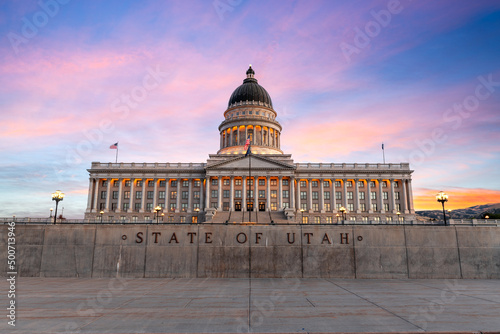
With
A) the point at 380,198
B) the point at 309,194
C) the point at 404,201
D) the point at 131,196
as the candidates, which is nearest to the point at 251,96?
the point at 309,194

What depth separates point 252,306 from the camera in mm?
9820

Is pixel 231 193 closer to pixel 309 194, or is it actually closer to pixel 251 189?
pixel 251 189

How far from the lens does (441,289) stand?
502 inches

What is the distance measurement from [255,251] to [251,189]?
65534 millimetres

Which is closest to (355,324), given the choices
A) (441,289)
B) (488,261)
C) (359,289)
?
(359,289)


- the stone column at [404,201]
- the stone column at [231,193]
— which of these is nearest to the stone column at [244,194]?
the stone column at [231,193]

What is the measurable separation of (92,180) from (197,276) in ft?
263

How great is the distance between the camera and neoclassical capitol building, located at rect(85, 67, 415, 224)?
81.8m

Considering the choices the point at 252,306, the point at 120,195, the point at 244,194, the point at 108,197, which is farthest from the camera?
the point at 108,197

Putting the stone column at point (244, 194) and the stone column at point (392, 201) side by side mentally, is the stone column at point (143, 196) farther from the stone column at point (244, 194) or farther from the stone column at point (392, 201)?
the stone column at point (392, 201)

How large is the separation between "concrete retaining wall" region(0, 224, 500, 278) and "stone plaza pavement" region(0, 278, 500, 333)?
4.38ft

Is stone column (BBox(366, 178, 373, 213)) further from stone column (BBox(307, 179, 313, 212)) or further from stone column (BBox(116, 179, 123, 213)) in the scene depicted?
stone column (BBox(116, 179, 123, 213))

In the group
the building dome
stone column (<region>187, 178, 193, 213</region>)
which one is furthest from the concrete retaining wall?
the building dome

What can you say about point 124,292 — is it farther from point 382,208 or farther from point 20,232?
point 382,208
